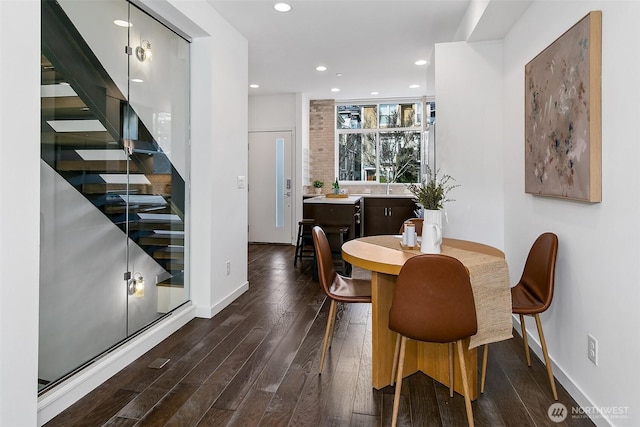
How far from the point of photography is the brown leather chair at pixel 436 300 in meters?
1.72

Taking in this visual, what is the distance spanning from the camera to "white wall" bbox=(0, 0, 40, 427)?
158 centimetres

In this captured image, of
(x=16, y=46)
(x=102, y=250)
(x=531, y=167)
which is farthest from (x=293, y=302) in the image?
(x=16, y=46)

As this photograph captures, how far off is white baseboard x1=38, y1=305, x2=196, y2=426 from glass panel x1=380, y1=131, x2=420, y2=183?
532 centimetres

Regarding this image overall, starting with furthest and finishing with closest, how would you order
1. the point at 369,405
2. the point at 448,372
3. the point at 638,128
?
the point at 448,372, the point at 369,405, the point at 638,128

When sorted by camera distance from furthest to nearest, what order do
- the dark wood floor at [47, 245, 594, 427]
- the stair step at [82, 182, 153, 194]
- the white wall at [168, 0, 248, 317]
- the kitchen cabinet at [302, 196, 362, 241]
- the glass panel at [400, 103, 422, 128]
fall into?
the glass panel at [400, 103, 422, 128]
the kitchen cabinet at [302, 196, 362, 241]
the white wall at [168, 0, 248, 317]
the stair step at [82, 182, 153, 194]
the dark wood floor at [47, 245, 594, 427]

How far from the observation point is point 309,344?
2.83 m

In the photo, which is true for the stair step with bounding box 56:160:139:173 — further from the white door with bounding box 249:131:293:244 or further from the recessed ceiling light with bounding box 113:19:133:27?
the white door with bounding box 249:131:293:244

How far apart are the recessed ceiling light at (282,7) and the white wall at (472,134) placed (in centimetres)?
138

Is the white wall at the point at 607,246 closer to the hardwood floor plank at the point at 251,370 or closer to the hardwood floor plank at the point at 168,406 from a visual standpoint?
the hardwood floor plank at the point at 251,370

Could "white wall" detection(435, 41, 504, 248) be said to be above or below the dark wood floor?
above

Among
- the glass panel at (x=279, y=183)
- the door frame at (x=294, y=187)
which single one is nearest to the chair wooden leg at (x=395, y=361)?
the door frame at (x=294, y=187)

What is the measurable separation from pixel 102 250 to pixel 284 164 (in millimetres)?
4665

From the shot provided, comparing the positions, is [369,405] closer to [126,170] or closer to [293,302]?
[293,302]
